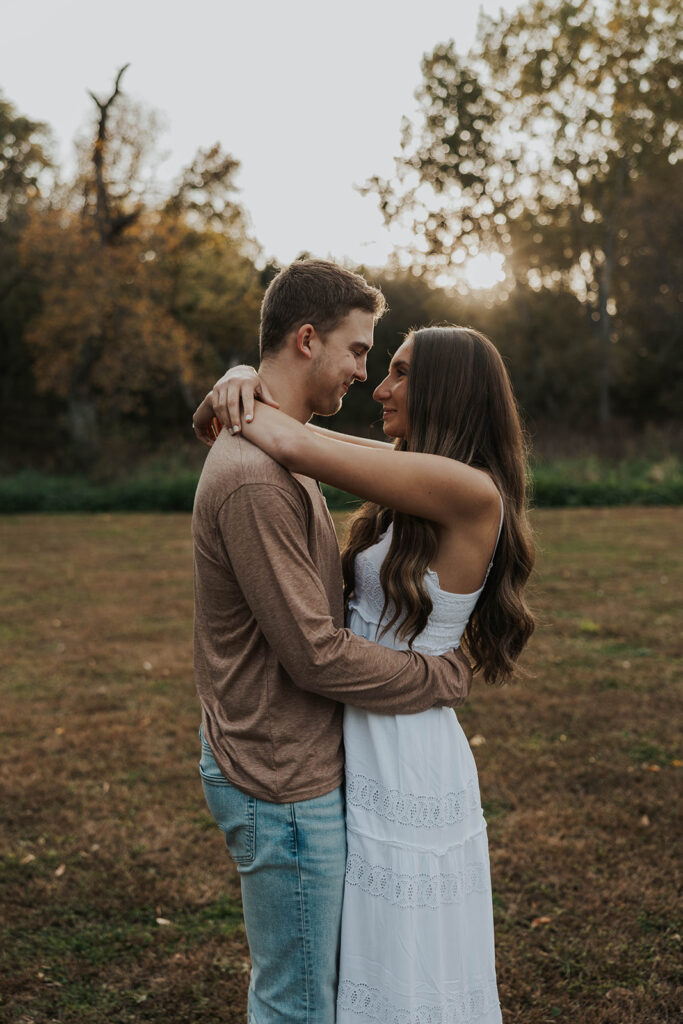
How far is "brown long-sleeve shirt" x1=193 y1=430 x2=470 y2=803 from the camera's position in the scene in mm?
1937

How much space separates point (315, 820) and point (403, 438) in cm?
108

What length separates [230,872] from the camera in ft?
13.9

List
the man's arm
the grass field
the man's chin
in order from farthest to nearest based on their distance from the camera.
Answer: the grass field, the man's chin, the man's arm

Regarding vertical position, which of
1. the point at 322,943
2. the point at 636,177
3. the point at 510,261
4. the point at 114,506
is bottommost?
the point at 114,506

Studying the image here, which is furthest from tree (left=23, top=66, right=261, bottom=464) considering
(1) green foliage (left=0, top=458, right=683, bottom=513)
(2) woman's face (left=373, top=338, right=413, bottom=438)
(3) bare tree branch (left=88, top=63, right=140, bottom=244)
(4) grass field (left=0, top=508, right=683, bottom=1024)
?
(2) woman's face (left=373, top=338, right=413, bottom=438)

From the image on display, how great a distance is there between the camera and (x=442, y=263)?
2269 cm

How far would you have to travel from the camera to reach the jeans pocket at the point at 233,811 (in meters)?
2.07

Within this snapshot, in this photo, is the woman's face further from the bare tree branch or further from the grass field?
the bare tree branch

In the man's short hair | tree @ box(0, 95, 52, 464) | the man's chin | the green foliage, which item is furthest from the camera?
tree @ box(0, 95, 52, 464)

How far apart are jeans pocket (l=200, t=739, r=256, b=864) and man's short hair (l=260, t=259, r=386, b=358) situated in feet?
3.45

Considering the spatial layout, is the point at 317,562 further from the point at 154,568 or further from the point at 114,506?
the point at 114,506

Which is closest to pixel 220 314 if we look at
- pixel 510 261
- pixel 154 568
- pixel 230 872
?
pixel 510 261

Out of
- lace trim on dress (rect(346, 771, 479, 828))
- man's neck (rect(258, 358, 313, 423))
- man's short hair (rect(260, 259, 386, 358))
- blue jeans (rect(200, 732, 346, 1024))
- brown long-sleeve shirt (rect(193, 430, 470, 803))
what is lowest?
blue jeans (rect(200, 732, 346, 1024))

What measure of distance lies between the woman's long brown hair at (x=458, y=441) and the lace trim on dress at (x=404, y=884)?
55 centimetres
